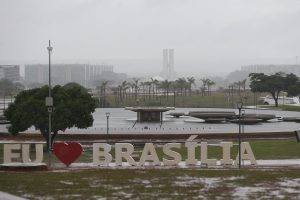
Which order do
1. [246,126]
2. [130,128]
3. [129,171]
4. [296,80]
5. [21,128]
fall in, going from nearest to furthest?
1. [129,171]
2. [21,128]
3. [130,128]
4. [246,126]
5. [296,80]

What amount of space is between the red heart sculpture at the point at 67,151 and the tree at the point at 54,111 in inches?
507

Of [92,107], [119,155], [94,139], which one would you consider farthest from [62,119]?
[119,155]

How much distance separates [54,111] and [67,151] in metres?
14.0

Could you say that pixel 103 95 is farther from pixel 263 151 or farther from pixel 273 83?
pixel 263 151

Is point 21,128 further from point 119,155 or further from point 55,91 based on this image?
point 119,155

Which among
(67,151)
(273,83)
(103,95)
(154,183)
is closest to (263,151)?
(67,151)

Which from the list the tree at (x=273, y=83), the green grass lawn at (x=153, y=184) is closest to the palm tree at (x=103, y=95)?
the tree at (x=273, y=83)

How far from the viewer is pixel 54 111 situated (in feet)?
157

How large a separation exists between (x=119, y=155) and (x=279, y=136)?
84.7 feet

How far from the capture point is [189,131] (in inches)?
2276

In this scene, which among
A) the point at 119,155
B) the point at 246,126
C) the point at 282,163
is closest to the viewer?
the point at 119,155

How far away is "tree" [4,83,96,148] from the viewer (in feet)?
156

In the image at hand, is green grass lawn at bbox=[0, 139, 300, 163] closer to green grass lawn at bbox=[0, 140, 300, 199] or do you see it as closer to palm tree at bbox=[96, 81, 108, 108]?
green grass lawn at bbox=[0, 140, 300, 199]

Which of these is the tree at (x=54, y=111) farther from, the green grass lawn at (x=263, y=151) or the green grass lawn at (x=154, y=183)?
the green grass lawn at (x=154, y=183)
